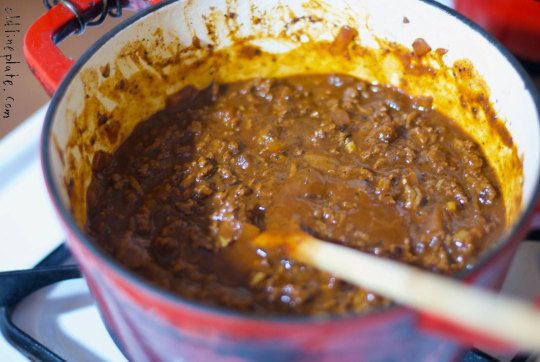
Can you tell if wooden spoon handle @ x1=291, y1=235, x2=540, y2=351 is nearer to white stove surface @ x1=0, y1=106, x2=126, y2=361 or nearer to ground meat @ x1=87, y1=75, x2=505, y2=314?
ground meat @ x1=87, y1=75, x2=505, y2=314

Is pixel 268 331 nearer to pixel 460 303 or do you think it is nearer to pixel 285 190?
pixel 460 303

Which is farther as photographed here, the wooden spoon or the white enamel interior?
the white enamel interior

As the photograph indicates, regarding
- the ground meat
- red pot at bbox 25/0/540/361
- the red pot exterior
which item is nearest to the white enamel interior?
red pot at bbox 25/0/540/361

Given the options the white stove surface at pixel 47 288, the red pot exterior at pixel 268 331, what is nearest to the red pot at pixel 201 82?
the red pot exterior at pixel 268 331

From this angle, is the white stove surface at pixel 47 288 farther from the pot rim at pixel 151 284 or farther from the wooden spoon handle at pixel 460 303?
the wooden spoon handle at pixel 460 303

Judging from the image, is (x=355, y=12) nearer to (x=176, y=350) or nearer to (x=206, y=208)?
(x=206, y=208)

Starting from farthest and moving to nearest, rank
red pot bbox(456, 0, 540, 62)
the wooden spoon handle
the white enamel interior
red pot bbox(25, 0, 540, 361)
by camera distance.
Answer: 1. red pot bbox(456, 0, 540, 62)
2. the white enamel interior
3. red pot bbox(25, 0, 540, 361)
4. the wooden spoon handle

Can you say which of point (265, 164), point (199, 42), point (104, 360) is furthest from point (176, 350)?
point (199, 42)
